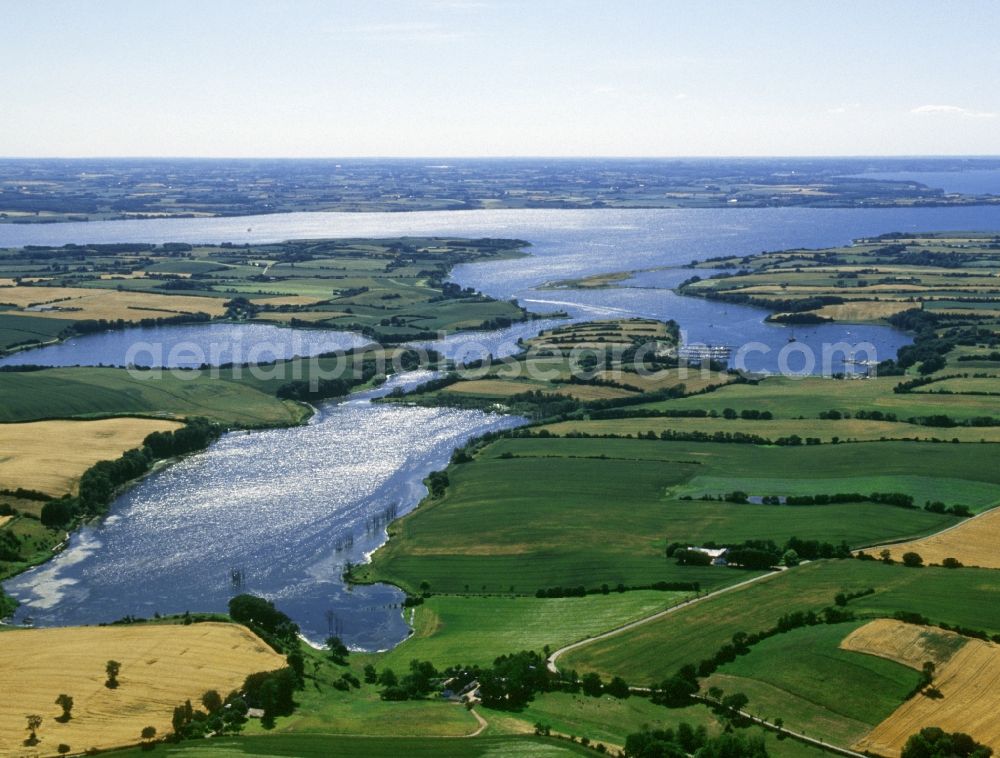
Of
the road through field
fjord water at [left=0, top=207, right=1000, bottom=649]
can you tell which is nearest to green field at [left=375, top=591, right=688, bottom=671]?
the road through field

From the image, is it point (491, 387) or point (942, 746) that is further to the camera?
point (491, 387)

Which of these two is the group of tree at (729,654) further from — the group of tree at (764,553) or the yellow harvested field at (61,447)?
the yellow harvested field at (61,447)

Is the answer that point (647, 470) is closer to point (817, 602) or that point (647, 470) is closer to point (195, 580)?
point (817, 602)

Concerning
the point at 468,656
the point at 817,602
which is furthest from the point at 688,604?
the point at 468,656

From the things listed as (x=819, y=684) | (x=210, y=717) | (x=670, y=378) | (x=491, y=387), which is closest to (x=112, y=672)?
(x=210, y=717)

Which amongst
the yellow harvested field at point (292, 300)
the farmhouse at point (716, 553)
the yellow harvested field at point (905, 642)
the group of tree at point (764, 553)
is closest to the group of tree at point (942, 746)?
the yellow harvested field at point (905, 642)

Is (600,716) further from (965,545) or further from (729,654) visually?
(965,545)

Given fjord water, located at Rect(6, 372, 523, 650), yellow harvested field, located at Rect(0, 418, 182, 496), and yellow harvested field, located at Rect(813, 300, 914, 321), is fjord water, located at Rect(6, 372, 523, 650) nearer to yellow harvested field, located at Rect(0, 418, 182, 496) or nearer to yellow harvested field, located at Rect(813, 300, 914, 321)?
yellow harvested field, located at Rect(0, 418, 182, 496)
